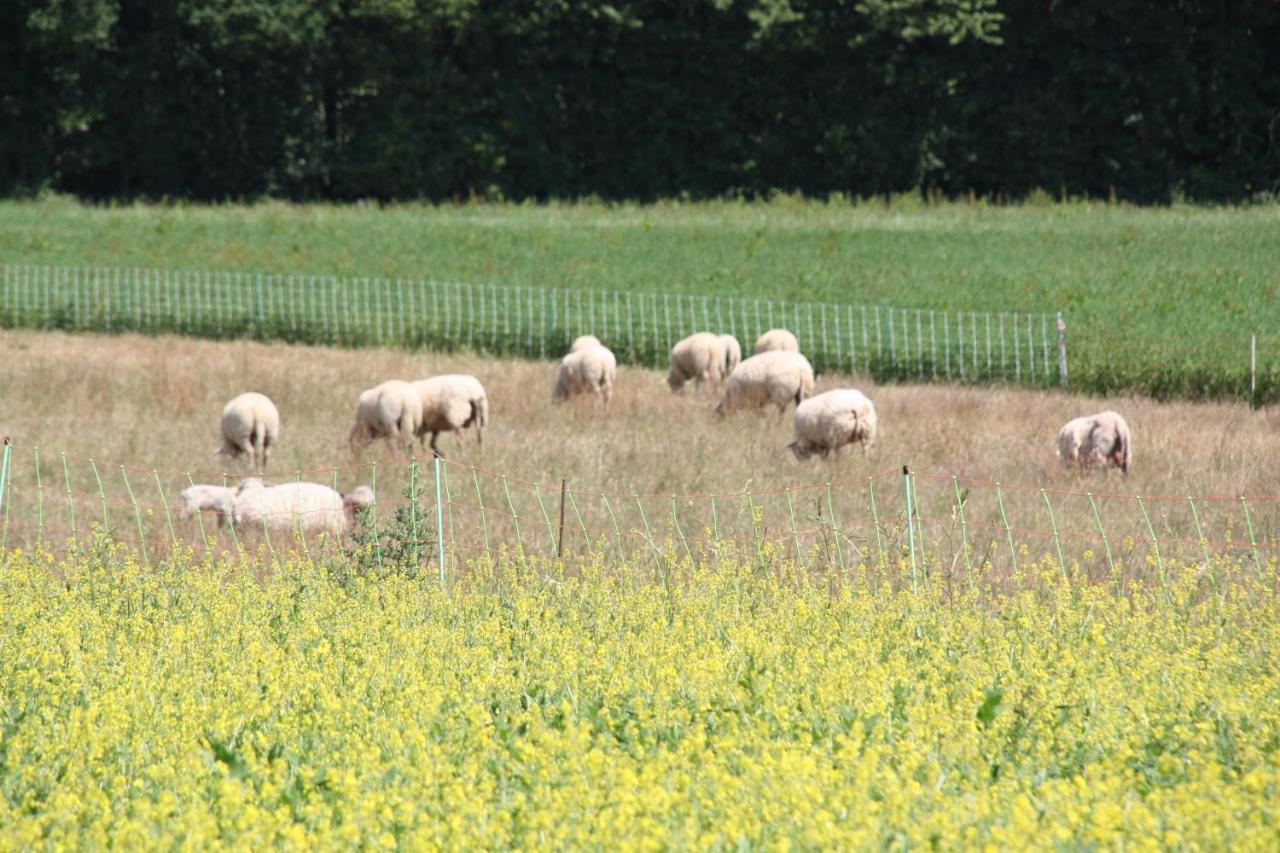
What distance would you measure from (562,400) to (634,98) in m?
29.7

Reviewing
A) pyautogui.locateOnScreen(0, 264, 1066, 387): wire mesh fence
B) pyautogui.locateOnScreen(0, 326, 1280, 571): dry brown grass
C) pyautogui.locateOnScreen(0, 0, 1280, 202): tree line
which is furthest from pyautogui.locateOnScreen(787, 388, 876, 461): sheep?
pyautogui.locateOnScreen(0, 0, 1280, 202): tree line

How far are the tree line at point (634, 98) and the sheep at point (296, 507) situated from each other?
3082 centimetres

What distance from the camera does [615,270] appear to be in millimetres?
29109

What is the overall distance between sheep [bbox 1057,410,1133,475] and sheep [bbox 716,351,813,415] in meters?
4.08

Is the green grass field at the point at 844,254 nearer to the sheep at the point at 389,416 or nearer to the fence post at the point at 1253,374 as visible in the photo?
the fence post at the point at 1253,374

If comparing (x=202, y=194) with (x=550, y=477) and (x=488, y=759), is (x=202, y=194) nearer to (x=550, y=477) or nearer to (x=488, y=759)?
(x=550, y=477)

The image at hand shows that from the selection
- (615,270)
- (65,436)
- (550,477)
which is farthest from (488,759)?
(615,270)

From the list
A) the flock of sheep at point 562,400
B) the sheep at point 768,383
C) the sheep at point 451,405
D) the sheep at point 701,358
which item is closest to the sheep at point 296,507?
the flock of sheep at point 562,400

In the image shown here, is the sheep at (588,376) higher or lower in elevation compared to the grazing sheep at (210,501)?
higher

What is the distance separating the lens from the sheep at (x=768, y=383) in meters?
17.5

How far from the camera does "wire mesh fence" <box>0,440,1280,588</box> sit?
405 inches

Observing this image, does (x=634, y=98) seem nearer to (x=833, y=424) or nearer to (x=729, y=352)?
(x=729, y=352)

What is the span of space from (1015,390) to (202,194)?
35.5 meters

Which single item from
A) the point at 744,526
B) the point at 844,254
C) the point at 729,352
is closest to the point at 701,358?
the point at 729,352
